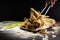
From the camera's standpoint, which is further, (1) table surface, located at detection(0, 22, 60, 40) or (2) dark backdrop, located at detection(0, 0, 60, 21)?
(2) dark backdrop, located at detection(0, 0, 60, 21)

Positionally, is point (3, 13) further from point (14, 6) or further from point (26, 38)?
point (26, 38)

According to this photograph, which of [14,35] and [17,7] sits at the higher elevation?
[17,7]

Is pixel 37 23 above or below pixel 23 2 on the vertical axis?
below

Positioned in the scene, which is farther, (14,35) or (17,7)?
(17,7)

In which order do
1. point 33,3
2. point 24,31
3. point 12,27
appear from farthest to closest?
point 33,3 < point 12,27 < point 24,31

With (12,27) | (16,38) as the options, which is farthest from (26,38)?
(12,27)

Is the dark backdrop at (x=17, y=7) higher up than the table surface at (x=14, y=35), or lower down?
higher up

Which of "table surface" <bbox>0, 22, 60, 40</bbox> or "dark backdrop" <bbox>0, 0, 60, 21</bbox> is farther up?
"dark backdrop" <bbox>0, 0, 60, 21</bbox>

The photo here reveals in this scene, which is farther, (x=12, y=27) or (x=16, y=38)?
(x=12, y=27)

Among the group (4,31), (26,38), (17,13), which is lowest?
(26,38)

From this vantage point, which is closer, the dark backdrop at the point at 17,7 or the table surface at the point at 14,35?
the table surface at the point at 14,35

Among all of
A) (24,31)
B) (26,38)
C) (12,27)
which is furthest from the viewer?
(12,27)
